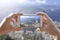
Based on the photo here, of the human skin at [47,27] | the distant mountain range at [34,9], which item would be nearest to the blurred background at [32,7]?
the distant mountain range at [34,9]

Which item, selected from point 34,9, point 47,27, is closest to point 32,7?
point 34,9

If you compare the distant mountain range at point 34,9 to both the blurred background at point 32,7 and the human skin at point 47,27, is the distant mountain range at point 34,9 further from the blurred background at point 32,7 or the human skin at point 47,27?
the human skin at point 47,27

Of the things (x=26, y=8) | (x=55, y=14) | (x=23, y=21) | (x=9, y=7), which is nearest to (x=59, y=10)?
(x=55, y=14)

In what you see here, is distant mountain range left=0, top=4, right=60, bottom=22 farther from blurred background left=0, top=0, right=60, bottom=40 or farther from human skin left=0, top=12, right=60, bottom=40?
human skin left=0, top=12, right=60, bottom=40

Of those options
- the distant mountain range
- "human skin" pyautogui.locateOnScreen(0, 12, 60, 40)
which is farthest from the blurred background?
"human skin" pyautogui.locateOnScreen(0, 12, 60, 40)

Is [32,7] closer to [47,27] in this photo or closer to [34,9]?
[34,9]

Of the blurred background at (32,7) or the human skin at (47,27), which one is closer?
the human skin at (47,27)

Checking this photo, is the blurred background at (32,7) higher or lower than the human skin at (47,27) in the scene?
higher

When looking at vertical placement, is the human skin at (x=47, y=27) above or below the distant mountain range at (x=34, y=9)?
below

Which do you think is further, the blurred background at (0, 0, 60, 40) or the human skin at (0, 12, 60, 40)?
the blurred background at (0, 0, 60, 40)

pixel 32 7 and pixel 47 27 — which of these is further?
pixel 32 7

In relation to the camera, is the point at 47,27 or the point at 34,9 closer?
the point at 47,27
